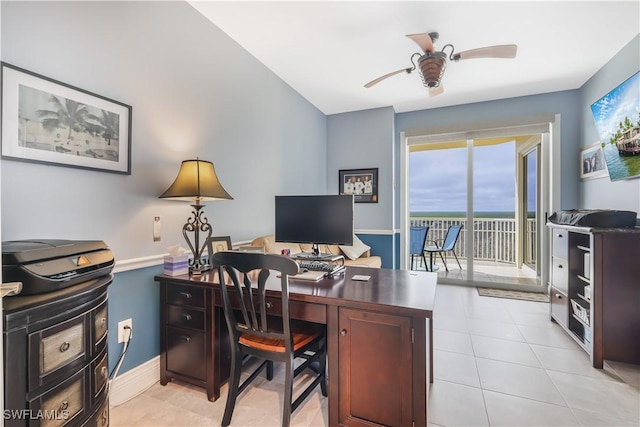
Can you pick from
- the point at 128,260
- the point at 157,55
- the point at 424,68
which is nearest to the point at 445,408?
the point at 128,260

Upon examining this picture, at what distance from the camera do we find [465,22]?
2.33m

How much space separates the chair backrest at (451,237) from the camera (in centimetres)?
444

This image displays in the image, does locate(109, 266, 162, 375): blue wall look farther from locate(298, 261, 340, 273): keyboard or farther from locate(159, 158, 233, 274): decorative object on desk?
locate(298, 261, 340, 273): keyboard

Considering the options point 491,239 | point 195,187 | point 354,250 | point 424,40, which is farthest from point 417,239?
point 195,187

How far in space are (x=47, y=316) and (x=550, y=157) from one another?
4.95 meters

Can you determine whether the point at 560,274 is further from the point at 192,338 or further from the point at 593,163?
the point at 192,338

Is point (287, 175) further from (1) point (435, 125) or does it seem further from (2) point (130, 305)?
(1) point (435, 125)

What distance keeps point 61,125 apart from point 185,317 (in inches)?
48.3

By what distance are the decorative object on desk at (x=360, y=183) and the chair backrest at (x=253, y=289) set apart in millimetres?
2932

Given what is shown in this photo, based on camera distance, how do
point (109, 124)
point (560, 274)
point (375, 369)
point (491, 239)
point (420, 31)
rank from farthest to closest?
point (491, 239) < point (560, 274) < point (420, 31) < point (109, 124) < point (375, 369)

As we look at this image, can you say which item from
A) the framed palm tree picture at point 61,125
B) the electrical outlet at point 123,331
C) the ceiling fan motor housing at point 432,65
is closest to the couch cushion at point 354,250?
the ceiling fan motor housing at point 432,65

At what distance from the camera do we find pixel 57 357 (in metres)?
0.96

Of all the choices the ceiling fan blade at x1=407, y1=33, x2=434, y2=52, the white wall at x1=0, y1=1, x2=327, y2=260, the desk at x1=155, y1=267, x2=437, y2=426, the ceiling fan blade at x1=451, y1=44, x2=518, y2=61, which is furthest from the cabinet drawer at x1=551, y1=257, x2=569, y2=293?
the white wall at x1=0, y1=1, x2=327, y2=260

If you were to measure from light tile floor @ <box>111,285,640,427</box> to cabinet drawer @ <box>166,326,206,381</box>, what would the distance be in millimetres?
145
